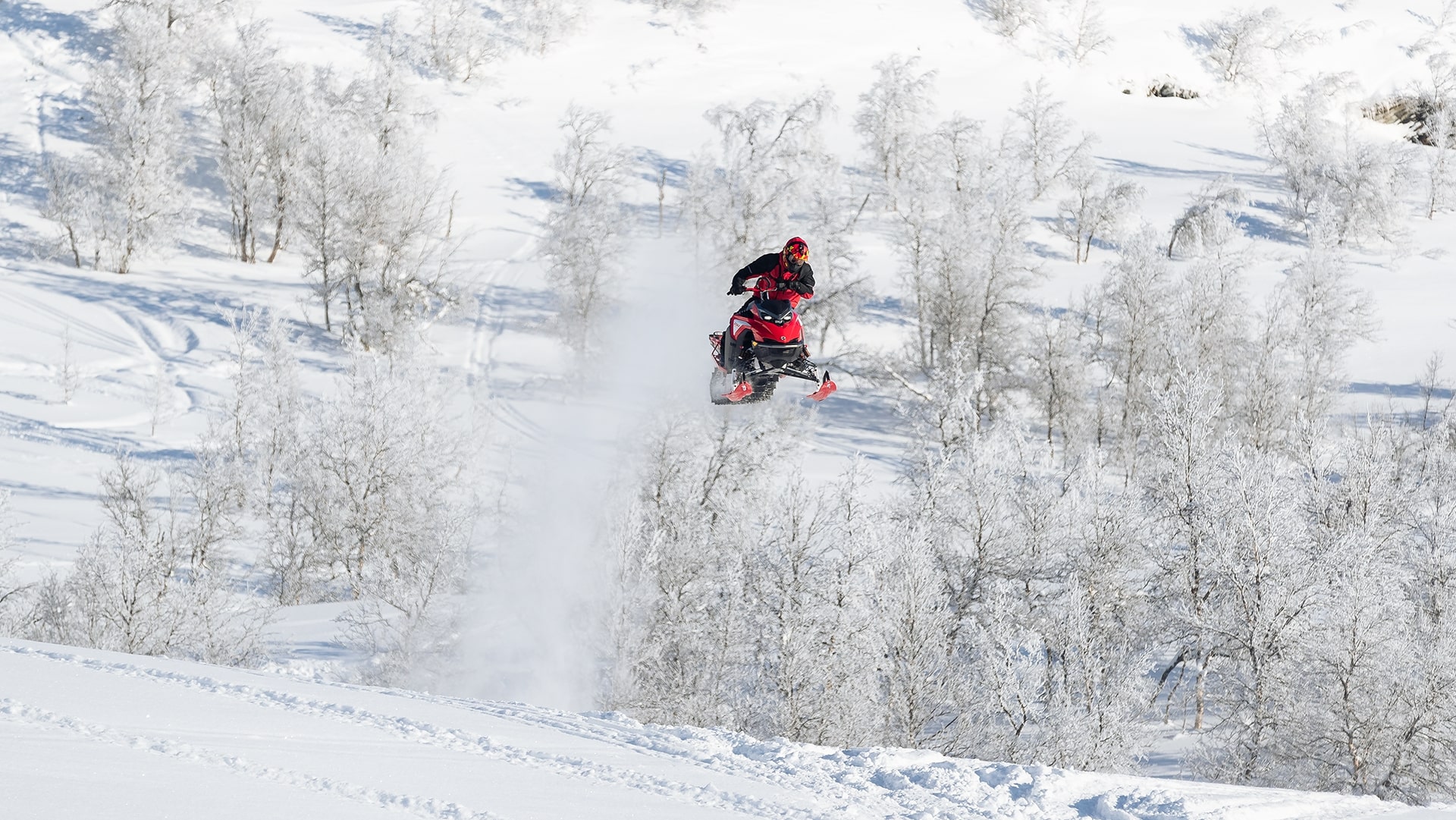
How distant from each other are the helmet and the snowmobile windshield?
969mm

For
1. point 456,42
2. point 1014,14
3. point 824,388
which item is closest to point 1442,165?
point 1014,14

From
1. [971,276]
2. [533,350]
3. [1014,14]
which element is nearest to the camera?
[971,276]

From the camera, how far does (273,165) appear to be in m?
61.3

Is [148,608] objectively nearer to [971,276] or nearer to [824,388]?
[824,388]

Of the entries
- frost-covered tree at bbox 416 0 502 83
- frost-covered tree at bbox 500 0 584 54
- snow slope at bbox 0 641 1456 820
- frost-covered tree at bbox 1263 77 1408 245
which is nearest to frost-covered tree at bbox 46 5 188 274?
frost-covered tree at bbox 416 0 502 83


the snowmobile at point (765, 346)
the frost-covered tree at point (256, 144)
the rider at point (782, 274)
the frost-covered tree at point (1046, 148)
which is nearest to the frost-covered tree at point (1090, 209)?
the frost-covered tree at point (1046, 148)

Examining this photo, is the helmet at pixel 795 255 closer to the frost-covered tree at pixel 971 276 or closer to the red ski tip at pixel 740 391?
the red ski tip at pixel 740 391

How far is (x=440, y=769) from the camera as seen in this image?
59.0ft

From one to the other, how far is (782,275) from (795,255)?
0.84 metres

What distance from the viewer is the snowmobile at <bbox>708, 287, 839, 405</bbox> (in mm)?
17891

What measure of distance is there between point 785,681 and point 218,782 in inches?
694

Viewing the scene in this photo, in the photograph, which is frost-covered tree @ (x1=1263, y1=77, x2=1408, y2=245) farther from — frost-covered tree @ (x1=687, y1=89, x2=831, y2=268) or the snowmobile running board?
the snowmobile running board

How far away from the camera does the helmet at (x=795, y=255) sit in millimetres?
16016

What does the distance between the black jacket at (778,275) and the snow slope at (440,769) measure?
704 centimetres
